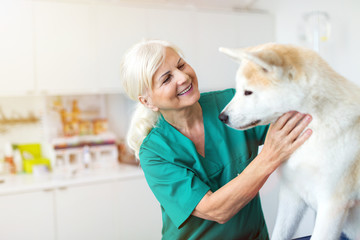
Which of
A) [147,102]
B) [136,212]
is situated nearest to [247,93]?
[147,102]

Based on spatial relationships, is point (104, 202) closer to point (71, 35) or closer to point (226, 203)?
point (71, 35)

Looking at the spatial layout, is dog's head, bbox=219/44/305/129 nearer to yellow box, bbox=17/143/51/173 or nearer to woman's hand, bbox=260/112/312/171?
woman's hand, bbox=260/112/312/171

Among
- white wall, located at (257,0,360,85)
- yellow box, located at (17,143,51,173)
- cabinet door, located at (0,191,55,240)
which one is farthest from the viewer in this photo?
yellow box, located at (17,143,51,173)

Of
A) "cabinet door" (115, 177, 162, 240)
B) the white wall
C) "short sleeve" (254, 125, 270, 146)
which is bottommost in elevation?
"cabinet door" (115, 177, 162, 240)

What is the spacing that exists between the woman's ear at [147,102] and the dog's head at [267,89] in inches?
8.8

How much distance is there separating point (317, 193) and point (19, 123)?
6.50 feet

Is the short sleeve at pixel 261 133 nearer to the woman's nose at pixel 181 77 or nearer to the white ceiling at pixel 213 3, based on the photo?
the woman's nose at pixel 181 77

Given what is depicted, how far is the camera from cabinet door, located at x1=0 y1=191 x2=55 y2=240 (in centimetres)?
167

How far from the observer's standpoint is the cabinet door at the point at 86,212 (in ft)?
5.80

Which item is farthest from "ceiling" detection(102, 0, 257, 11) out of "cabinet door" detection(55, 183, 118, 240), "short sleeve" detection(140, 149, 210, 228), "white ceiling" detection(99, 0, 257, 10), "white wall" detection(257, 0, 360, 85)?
"short sleeve" detection(140, 149, 210, 228)

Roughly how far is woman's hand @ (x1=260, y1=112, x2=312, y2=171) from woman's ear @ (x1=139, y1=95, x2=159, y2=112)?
293 mm

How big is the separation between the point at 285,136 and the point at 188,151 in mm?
261

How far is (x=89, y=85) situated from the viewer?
198cm

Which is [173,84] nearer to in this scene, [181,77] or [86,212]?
[181,77]
